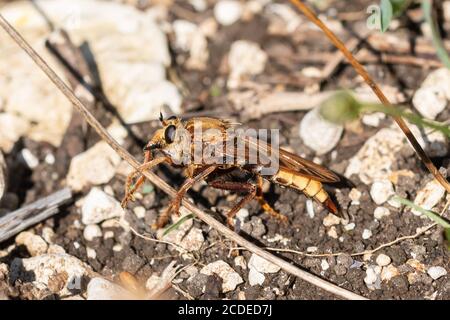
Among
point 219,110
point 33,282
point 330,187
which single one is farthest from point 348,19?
point 33,282

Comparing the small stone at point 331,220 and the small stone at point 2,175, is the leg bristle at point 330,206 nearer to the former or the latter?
the small stone at point 331,220

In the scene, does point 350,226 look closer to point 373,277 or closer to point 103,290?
point 373,277

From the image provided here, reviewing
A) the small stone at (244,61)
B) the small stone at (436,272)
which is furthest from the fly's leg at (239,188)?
the small stone at (244,61)

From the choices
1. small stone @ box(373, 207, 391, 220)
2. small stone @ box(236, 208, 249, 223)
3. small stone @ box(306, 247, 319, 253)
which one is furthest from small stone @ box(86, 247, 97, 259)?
small stone @ box(373, 207, 391, 220)

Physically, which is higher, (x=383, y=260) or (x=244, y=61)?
(x=244, y=61)

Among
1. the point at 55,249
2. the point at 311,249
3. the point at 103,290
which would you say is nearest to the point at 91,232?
the point at 55,249

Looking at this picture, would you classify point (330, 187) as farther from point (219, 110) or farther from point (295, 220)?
point (219, 110)
